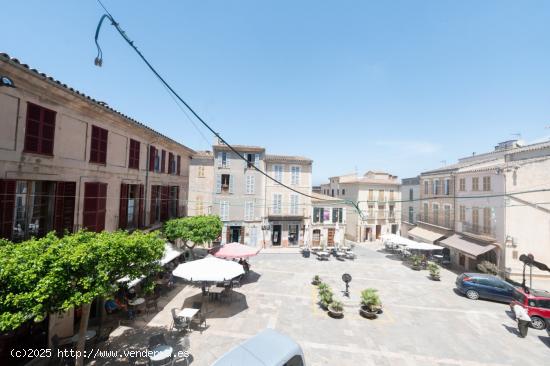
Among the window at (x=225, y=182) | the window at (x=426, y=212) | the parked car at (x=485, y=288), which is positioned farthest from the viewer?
the window at (x=426, y=212)

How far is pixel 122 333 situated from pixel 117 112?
9.36 m

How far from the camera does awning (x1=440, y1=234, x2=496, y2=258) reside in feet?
62.4

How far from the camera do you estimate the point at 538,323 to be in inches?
464

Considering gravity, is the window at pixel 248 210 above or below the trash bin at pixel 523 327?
above

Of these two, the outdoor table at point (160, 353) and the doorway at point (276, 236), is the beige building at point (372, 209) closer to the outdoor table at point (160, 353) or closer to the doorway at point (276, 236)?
the doorway at point (276, 236)

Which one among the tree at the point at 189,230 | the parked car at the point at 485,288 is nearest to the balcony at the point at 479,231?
the parked car at the point at 485,288

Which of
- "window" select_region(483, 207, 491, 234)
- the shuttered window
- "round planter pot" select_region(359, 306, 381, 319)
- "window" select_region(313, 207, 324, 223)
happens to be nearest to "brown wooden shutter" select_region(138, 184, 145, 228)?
the shuttered window

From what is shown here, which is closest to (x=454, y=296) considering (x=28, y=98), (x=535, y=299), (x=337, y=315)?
(x=535, y=299)

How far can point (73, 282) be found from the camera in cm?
581

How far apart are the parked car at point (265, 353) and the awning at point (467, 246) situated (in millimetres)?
18948

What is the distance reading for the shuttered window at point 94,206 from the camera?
9.97 metres

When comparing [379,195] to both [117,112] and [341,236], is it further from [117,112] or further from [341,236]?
→ [117,112]

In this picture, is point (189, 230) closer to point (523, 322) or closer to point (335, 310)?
point (335, 310)

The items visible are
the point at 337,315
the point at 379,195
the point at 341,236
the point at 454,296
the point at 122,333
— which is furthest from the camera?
the point at 379,195
